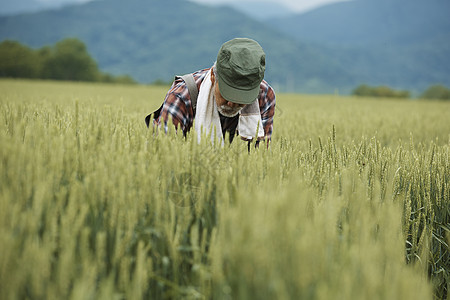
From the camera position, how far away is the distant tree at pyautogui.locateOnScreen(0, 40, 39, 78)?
168ft

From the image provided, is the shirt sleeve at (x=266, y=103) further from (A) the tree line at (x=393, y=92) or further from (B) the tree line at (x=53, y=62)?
(B) the tree line at (x=53, y=62)

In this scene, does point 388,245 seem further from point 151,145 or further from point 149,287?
point 151,145

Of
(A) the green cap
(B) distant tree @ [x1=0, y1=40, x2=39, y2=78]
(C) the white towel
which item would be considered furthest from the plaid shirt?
(B) distant tree @ [x1=0, y1=40, x2=39, y2=78]

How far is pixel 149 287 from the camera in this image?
1.20 m

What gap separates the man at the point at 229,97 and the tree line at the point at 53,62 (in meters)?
55.5

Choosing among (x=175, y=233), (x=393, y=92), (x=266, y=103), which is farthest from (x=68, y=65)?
(x=175, y=233)

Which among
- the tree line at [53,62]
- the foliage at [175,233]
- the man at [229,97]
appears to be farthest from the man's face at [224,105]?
the tree line at [53,62]

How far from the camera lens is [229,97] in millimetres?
2279

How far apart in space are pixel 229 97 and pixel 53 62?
6336cm

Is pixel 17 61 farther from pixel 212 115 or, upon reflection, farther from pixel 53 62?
pixel 212 115

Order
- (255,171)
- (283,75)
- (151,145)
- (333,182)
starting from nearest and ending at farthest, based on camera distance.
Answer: (255,171)
(151,145)
(333,182)
(283,75)

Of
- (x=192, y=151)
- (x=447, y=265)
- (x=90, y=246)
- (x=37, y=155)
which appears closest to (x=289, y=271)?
(x=90, y=246)

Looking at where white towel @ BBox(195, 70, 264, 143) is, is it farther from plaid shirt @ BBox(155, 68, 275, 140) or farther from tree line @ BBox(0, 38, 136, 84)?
tree line @ BBox(0, 38, 136, 84)

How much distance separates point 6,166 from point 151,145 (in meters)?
0.56
